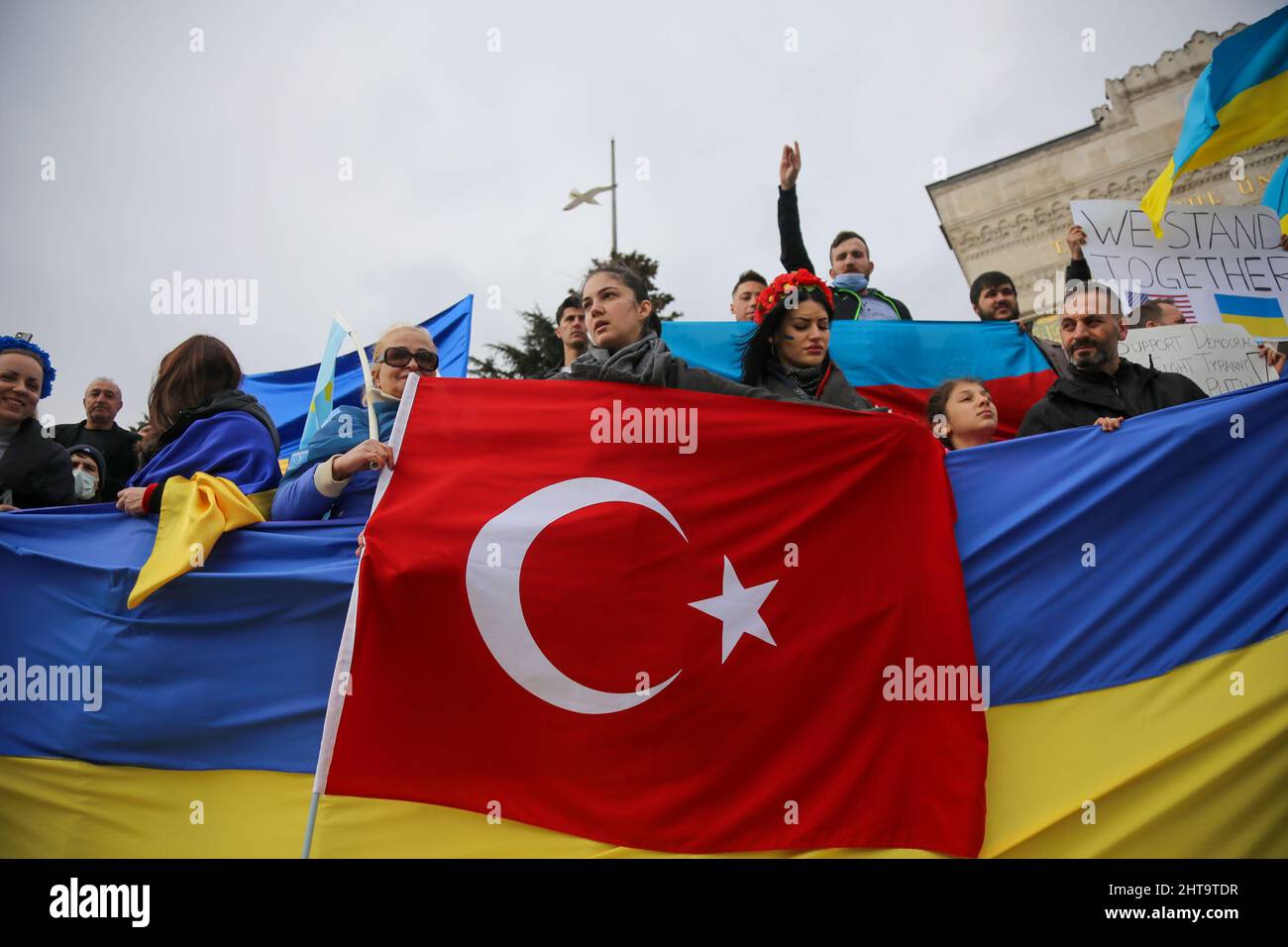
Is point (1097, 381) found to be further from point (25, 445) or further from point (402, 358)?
point (25, 445)

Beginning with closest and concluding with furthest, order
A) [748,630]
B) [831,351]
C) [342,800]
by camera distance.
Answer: [342,800] → [748,630] → [831,351]

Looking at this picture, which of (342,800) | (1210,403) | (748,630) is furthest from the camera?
(1210,403)

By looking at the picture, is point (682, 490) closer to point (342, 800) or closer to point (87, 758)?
point (342, 800)

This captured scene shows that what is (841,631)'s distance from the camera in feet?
10.5

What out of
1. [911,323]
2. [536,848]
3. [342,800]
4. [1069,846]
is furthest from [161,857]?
[911,323]

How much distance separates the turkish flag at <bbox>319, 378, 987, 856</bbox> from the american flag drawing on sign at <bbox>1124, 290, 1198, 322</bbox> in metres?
2.43

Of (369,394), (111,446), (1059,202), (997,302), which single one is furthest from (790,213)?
(1059,202)

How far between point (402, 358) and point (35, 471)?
165 cm

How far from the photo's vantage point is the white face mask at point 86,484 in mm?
5328

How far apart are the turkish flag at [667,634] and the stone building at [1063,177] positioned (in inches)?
562

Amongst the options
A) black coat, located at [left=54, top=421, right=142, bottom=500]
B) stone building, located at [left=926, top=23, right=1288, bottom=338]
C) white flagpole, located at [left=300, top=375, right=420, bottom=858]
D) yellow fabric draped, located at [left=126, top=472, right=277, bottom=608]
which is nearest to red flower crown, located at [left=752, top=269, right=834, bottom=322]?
white flagpole, located at [left=300, top=375, right=420, bottom=858]

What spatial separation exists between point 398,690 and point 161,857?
3.29 feet
